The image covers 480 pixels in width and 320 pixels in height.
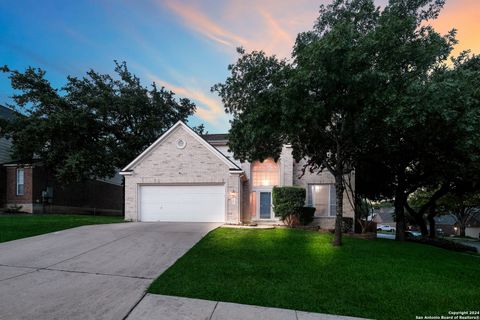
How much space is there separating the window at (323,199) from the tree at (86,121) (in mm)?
14454

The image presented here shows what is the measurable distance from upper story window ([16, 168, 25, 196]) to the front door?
1859 cm

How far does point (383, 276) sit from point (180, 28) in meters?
13.3

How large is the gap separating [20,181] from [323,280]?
979 inches

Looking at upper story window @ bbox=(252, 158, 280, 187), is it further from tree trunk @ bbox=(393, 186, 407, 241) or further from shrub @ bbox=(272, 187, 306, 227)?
tree trunk @ bbox=(393, 186, 407, 241)

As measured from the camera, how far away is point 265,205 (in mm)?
18375

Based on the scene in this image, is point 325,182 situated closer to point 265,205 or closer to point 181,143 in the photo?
point 265,205

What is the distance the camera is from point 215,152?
652 inches

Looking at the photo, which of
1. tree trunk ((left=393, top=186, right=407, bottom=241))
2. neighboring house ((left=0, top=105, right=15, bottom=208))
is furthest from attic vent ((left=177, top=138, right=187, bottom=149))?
neighboring house ((left=0, top=105, right=15, bottom=208))

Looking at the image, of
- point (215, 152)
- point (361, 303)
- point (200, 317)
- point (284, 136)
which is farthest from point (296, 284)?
point (215, 152)

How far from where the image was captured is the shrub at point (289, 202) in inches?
624

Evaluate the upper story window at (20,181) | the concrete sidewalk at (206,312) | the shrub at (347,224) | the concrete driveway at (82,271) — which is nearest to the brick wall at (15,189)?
the upper story window at (20,181)

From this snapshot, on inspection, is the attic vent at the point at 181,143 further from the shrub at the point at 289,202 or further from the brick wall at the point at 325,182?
the brick wall at the point at 325,182

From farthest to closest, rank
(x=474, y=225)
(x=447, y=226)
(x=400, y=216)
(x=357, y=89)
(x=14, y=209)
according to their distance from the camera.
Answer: (x=447, y=226) → (x=474, y=225) → (x=14, y=209) → (x=400, y=216) → (x=357, y=89)

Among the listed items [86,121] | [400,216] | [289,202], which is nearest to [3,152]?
[86,121]
